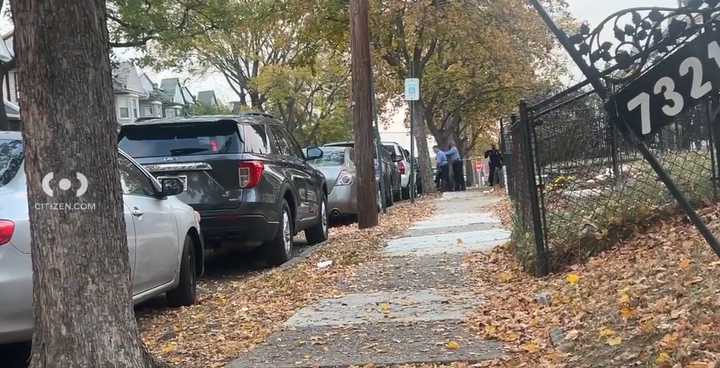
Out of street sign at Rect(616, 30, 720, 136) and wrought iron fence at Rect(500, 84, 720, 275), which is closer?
street sign at Rect(616, 30, 720, 136)

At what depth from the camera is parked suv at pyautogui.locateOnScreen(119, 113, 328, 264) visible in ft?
27.8

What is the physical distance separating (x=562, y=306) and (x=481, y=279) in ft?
5.85

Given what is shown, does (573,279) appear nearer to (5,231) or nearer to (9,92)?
(5,231)

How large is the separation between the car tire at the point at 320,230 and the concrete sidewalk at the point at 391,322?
236cm

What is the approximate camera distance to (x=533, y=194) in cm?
675

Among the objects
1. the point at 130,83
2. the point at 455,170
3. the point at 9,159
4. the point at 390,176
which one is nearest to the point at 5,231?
the point at 9,159

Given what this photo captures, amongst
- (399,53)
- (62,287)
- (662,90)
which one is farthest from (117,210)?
(399,53)

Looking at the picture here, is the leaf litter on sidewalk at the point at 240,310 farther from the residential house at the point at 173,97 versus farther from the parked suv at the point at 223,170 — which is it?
the residential house at the point at 173,97

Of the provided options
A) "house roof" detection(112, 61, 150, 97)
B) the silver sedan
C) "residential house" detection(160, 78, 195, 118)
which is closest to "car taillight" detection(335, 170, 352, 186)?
the silver sedan

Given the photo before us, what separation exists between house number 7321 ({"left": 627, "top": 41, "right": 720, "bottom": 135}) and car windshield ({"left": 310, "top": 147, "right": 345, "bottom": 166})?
11.4m

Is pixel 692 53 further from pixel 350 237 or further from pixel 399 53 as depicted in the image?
pixel 399 53

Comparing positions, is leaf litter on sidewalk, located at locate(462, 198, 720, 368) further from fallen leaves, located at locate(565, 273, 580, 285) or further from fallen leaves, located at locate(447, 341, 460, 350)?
fallen leaves, located at locate(447, 341, 460, 350)

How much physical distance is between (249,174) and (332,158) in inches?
251

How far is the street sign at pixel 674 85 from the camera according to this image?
3.11m
